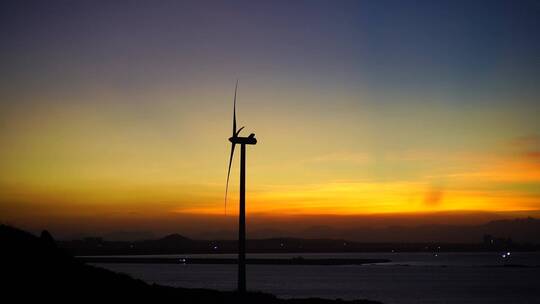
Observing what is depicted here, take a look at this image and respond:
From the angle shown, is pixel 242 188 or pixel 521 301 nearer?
pixel 242 188

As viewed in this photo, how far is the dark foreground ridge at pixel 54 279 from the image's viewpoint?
103ft

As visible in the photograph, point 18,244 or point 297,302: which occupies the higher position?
point 18,244

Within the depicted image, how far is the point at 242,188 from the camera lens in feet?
137

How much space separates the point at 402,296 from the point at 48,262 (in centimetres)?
7383

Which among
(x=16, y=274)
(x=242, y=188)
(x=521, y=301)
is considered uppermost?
(x=242, y=188)

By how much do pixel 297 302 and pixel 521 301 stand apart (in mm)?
58701

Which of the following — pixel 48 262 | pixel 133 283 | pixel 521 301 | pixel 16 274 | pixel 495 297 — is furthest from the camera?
pixel 495 297

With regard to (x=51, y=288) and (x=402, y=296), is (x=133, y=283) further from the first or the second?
(x=402, y=296)

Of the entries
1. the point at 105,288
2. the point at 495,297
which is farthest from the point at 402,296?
the point at 105,288

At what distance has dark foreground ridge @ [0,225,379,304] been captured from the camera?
3139cm

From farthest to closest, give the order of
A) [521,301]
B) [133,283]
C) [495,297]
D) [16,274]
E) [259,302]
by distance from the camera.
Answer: [495,297] < [521,301] < [259,302] < [133,283] < [16,274]

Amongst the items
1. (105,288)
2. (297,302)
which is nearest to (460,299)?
(297,302)

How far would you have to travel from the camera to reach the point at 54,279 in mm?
33719

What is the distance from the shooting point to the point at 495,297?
336ft
